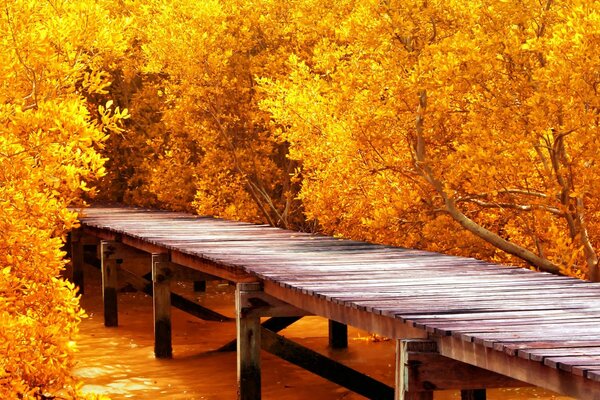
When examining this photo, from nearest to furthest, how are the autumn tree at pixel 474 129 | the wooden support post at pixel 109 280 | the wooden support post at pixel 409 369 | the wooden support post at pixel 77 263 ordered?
the wooden support post at pixel 409 369 < the autumn tree at pixel 474 129 < the wooden support post at pixel 109 280 < the wooden support post at pixel 77 263

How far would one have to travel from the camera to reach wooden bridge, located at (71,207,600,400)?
20.5ft

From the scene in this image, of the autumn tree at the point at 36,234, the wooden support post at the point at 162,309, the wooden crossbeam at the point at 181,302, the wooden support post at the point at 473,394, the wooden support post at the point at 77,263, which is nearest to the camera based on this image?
the autumn tree at the point at 36,234

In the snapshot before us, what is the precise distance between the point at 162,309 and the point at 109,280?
9.23ft

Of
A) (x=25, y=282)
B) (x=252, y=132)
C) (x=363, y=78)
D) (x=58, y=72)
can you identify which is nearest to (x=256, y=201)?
(x=252, y=132)

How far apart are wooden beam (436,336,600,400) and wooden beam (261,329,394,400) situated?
3.90m

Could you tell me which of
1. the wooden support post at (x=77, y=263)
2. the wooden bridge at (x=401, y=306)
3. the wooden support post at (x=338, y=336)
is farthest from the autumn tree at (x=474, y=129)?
the wooden support post at (x=77, y=263)

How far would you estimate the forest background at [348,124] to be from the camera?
27.4 ft

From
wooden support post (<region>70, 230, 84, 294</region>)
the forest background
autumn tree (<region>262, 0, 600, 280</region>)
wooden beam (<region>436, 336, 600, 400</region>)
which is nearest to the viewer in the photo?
wooden beam (<region>436, 336, 600, 400</region>)

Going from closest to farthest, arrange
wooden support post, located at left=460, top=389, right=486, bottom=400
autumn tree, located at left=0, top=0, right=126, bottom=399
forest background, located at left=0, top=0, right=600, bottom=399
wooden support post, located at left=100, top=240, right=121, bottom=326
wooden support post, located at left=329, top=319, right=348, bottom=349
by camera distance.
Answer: autumn tree, located at left=0, top=0, right=126, bottom=399 < forest background, located at left=0, top=0, right=600, bottom=399 < wooden support post, located at left=460, top=389, right=486, bottom=400 < wooden support post, located at left=329, top=319, right=348, bottom=349 < wooden support post, located at left=100, top=240, right=121, bottom=326

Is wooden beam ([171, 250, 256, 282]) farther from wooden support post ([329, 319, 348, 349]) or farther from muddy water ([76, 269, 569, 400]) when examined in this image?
wooden support post ([329, 319, 348, 349])

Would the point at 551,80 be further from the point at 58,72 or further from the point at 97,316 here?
the point at 97,316

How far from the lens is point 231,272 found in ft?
35.8

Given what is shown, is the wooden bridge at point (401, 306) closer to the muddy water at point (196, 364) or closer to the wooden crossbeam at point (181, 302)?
the wooden crossbeam at point (181, 302)

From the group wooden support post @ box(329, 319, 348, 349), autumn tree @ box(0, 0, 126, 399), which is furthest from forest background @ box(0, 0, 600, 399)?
wooden support post @ box(329, 319, 348, 349)
